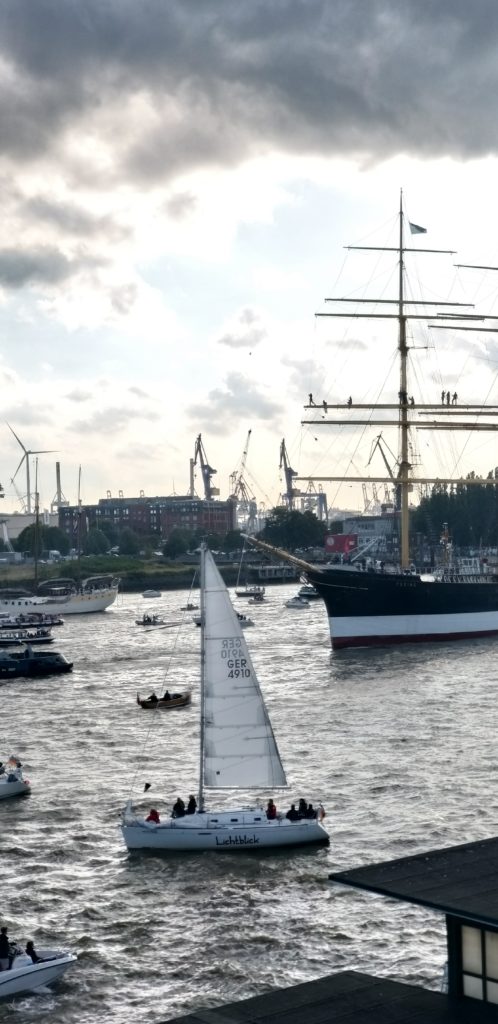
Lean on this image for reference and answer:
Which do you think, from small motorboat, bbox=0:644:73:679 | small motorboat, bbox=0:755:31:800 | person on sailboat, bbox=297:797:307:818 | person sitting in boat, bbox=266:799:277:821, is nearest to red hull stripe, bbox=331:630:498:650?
small motorboat, bbox=0:644:73:679

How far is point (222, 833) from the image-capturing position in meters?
34.7

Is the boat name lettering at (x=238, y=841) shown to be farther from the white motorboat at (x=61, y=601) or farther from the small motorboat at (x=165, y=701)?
the white motorboat at (x=61, y=601)

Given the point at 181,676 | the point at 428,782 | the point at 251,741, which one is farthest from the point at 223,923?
the point at 181,676

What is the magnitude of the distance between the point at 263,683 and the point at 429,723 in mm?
17840

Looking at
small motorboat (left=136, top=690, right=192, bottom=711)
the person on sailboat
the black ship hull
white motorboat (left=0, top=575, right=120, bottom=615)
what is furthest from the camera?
white motorboat (left=0, top=575, right=120, bottom=615)

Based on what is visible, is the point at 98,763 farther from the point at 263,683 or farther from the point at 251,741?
the point at 263,683

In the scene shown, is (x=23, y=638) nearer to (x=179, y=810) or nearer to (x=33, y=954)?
(x=179, y=810)

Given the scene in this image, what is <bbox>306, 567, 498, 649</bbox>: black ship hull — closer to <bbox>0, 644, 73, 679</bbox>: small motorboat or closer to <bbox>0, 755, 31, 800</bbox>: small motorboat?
<bbox>0, 644, 73, 679</bbox>: small motorboat

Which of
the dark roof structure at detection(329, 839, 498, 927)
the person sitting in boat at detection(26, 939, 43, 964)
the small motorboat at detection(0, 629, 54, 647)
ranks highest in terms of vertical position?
the dark roof structure at detection(329, 839, 498, 927)

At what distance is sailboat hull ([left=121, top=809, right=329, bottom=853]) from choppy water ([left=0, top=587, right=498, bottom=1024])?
40 cm

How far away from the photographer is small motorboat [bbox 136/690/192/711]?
62.6 metres

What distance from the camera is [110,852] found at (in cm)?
3556

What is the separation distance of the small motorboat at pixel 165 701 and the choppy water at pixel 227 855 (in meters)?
0.80

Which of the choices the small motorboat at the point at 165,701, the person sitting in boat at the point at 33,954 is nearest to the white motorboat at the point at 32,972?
the person sitting in boat at the point at 33,954
